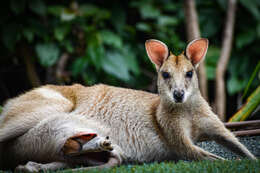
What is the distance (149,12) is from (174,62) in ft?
12.8

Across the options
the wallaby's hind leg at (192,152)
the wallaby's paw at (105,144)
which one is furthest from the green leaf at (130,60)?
the wallaby's paw at (105,144)

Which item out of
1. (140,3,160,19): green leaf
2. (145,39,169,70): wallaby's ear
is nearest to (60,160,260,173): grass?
(145,39,169,70): wallaby's ear

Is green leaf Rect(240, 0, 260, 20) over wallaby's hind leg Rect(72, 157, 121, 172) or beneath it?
over

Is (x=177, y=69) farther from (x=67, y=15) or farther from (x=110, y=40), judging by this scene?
(x=67, y=15)

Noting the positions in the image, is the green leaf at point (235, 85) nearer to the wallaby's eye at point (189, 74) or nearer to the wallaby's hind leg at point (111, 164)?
the wallaby's eye at point (189, 74)

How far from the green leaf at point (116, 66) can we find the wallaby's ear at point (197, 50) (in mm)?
3273

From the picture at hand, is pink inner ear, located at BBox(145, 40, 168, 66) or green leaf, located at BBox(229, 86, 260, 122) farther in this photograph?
green leaf, located at BBox(229, 86, 260, 122)

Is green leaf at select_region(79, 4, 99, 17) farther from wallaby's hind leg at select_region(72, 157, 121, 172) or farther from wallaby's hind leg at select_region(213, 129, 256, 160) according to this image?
wallaby's hind leg at select_region(72, 157, 121, 172)

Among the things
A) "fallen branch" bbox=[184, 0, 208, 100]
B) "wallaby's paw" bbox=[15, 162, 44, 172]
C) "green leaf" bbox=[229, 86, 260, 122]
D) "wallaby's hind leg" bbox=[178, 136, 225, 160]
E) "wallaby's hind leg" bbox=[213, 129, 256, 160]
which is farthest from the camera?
"fallen branch" bbox=[184, 0, 208, 100]

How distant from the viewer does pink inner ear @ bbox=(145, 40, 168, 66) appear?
10.4ft

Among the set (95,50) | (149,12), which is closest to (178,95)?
(95,50)

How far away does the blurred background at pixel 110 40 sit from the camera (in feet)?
20.8

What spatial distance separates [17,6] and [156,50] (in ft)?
12.4

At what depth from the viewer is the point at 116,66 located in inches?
254
